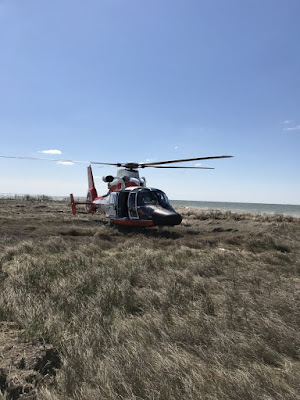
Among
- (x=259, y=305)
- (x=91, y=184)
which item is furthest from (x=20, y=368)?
(x=91, y=184)

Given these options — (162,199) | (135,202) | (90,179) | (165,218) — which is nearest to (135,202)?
(135,202)

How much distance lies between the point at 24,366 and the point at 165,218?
10.5m

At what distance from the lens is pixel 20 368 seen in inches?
94.9

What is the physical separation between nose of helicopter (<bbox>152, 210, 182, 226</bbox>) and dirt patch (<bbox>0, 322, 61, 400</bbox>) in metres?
10.00

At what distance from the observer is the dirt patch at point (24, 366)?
2216 millimetres

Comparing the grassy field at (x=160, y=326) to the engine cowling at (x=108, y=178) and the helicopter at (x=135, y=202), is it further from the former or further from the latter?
the engine cowling at (x=108, y=178)

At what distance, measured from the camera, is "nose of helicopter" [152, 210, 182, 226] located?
1273 cm

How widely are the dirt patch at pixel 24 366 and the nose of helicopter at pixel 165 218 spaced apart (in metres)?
10.00

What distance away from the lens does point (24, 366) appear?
2.44m

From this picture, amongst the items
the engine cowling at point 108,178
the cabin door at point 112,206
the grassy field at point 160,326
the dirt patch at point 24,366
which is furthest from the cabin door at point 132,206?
the dirt patch at point 24,366

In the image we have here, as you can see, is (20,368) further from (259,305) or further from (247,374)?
(259,305)

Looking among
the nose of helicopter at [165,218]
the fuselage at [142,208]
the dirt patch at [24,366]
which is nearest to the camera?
the dirt patch at [24,366]

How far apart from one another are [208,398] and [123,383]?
2.26ft

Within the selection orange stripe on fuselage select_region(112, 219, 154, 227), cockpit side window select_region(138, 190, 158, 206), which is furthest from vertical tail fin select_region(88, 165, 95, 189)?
cockpit side window select_region(138, 190, 158, 206)
